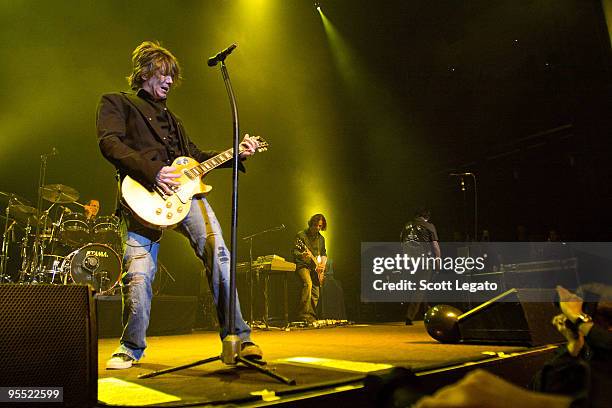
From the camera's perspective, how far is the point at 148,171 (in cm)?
272

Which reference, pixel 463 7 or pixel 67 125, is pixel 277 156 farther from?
pixel 463 7

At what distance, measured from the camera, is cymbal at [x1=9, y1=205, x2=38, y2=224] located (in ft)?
22.2

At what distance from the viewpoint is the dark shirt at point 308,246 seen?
8.18 metres

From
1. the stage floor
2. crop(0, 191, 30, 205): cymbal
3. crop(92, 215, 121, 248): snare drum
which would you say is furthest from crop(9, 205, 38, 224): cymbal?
the stage floor

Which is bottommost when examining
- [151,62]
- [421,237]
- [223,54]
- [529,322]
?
[529,322]

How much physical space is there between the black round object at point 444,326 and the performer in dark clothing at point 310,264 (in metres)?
3.43

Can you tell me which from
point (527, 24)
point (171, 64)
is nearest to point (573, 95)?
point (527, 24)

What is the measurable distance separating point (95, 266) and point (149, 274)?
466 centimetres

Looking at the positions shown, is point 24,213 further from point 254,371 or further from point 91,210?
point 254,371

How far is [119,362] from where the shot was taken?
2764mm

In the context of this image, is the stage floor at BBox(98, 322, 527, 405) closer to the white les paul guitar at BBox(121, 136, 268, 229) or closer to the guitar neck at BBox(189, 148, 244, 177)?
the white les paul guitar at BBox(121, 136, 268, 229)

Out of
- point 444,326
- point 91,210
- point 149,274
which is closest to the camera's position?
point 149,274

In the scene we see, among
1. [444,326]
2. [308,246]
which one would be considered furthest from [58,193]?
[444,326]

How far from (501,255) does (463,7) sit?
563 centimetres
